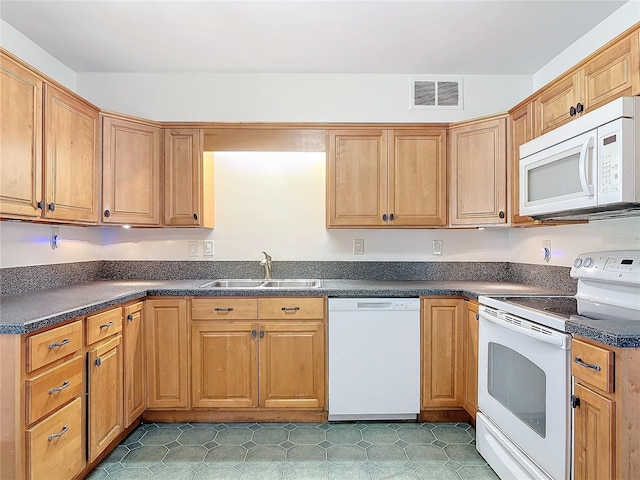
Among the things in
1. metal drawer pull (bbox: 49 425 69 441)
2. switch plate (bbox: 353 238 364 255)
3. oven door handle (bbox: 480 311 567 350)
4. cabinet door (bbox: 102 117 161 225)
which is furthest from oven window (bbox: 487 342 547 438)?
cabinet door (bbox: 102 117 161 225)

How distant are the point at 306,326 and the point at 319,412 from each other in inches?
22.8

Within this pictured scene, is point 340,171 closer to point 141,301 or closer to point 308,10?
point 308,10

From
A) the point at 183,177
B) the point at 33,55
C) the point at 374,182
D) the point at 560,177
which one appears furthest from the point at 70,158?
the point at 560,177

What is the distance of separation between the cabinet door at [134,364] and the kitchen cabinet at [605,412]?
7.30 feet

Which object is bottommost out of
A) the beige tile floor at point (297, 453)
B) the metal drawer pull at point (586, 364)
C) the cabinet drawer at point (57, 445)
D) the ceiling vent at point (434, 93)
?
the beige tile floor at point (297, 453)

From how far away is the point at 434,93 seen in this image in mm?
2900

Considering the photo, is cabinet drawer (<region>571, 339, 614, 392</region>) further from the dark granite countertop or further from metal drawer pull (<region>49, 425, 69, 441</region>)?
metal drawer pull (<region>49, 425, 69, 441</region>)

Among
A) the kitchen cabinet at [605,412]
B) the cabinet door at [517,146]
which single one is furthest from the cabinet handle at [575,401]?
the cabinet door at [517,146]

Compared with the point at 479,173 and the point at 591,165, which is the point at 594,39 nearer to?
the point at 479,173

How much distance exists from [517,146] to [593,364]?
59.6 inches

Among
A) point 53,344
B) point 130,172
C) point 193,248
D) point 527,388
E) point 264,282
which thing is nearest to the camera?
point 53,344

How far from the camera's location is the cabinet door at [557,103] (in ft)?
6.11

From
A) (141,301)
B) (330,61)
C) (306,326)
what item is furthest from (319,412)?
(330,61)

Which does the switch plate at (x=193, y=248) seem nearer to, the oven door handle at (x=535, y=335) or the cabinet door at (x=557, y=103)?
the oven door handle at (x=535, y=335)
